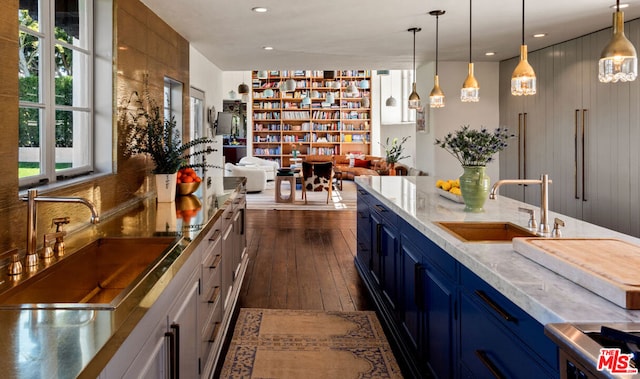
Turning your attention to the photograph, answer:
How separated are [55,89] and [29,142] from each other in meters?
0.40

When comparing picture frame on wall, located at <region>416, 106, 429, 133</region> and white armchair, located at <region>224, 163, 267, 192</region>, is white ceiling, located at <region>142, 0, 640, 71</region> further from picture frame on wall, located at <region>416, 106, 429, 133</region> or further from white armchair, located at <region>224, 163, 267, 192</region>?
white armchair, located at <region>224, 163, 267, 192</region>

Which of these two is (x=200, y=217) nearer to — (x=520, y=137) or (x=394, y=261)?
(x=394, y=261)

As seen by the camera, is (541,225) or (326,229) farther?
(326,229)

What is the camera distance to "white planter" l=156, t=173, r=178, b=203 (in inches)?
132

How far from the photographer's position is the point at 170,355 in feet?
5.25

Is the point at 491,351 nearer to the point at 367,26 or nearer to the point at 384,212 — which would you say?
the point at 384,212

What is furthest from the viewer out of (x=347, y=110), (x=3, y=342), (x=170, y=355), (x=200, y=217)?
(x=347, y=110)

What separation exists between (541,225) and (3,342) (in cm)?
206

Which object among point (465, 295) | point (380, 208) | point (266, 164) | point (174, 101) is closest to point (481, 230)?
point (465, 295)

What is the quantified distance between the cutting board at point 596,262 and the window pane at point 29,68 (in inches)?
88.2

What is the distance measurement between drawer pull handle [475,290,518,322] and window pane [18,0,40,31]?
7.50 ft

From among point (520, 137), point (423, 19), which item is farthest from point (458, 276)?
point (520, 137)

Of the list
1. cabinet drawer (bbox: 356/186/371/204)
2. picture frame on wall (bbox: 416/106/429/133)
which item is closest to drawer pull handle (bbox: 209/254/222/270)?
cabinet drawer (bbox: 356/186/371/204)

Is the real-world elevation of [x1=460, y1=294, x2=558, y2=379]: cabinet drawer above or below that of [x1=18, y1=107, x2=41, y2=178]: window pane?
below
